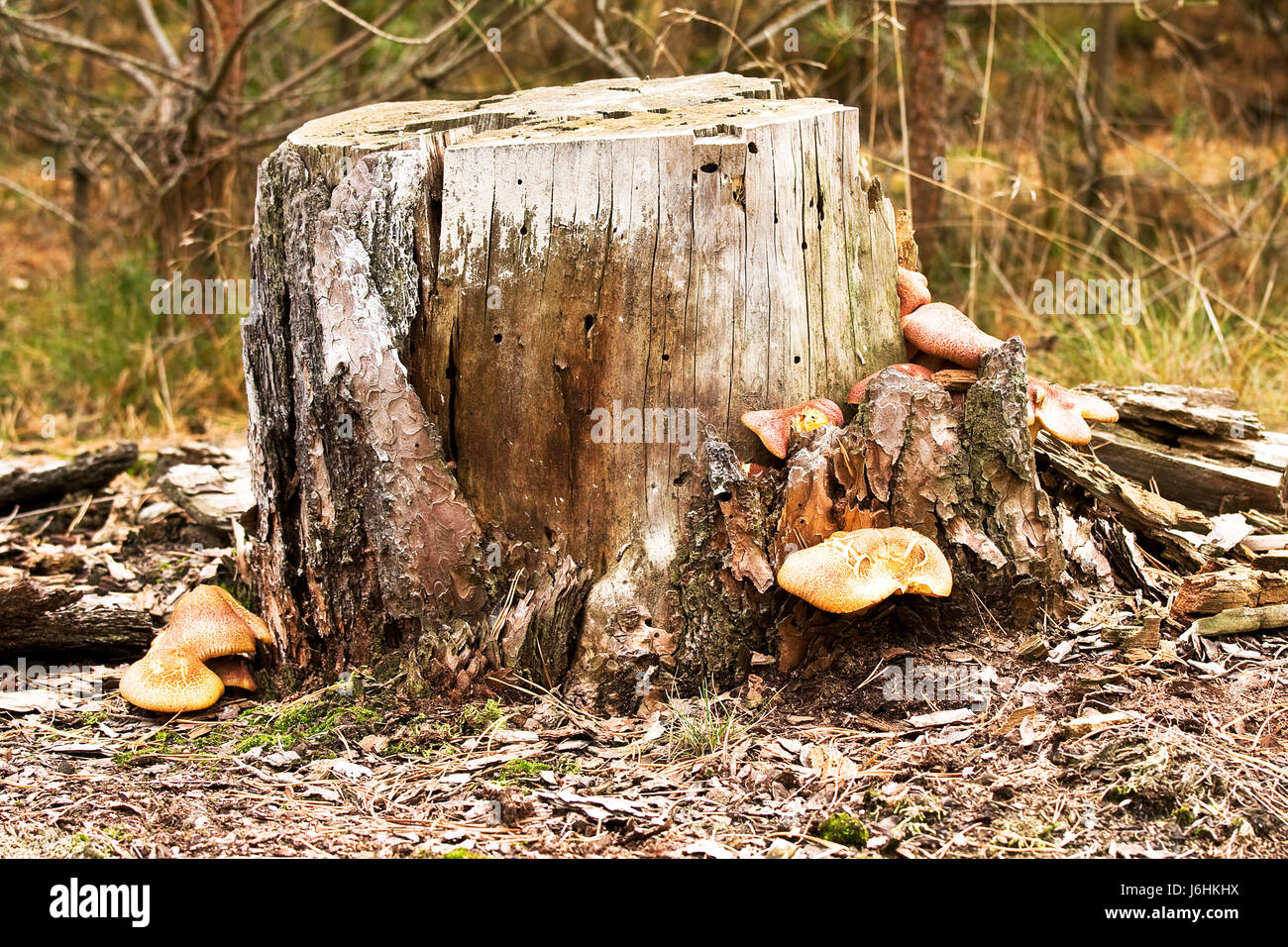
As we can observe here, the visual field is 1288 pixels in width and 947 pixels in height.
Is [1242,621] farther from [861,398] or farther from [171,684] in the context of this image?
[171,684]

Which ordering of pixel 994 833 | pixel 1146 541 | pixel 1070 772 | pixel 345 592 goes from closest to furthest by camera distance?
pixel 994 833 → pixel 1070 772 → pixel 345 592 → pixel 1146 541

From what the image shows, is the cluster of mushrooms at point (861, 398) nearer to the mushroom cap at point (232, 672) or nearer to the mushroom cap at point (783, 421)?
the mushroom cap at point (783, 421)

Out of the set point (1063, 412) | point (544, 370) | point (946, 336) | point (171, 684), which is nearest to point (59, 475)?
point (171, 684)

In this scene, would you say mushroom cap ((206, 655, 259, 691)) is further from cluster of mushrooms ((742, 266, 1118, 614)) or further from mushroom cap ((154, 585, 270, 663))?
cluster of mushrooms ((742, 266, 1118, 614))

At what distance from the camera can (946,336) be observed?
142 inches

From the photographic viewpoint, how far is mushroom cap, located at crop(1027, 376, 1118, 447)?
3.44 m

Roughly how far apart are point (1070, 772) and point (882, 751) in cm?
46

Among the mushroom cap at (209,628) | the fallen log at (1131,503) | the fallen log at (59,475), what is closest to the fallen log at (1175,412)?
the fallen log at (1131,503)

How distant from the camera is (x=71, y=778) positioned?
3012mm

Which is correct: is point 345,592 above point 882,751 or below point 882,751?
above

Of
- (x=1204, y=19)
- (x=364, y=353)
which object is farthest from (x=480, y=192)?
(x=1204, y=19)
